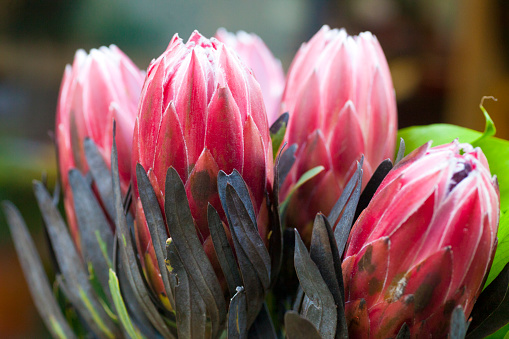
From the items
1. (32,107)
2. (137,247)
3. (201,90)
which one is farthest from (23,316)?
(201,90)

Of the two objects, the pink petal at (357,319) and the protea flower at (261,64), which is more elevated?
the protea flower at (261,64)

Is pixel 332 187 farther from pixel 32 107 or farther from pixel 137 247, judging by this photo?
pixel 32 107

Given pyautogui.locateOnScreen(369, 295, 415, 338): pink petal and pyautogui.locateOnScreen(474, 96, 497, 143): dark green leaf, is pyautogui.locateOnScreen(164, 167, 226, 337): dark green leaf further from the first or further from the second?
pyautogui.locateOnScreen(474, 96, 497, 143): dark green leaf

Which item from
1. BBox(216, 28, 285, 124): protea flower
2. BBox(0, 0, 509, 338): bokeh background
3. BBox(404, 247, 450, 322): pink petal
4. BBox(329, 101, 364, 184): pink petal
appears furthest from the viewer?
BBox(0, 0, 509, 338): bokeh background

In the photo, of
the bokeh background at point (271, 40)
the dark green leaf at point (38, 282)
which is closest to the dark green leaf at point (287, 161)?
the dark green leaf at point (38, 282)

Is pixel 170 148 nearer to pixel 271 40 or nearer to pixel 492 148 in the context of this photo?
pixel 492 148

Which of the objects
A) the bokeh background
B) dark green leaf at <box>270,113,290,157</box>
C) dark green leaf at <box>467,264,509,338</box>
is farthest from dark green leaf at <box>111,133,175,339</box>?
the bokeh background

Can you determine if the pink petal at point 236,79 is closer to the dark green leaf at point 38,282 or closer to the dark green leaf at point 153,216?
the dark green leaf at point 153,216
